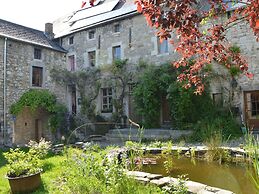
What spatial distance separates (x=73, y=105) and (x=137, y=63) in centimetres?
516

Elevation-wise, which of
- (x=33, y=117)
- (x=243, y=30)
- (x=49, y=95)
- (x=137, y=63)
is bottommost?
(x=33, y=117)

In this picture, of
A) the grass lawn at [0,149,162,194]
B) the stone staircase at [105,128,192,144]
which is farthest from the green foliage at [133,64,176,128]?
the grass lawn at [0,149,162,194]

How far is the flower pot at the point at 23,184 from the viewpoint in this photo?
13.2ft

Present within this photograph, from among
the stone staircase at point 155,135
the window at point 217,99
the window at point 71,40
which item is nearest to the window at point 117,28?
the window at point 71,40

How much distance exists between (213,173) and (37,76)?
11662mm

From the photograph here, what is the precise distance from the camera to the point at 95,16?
15461 mm

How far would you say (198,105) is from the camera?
10336mm

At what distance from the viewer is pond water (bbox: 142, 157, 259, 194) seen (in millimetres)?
3669

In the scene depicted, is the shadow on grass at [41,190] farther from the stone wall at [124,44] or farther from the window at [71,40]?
the window at [71,40]

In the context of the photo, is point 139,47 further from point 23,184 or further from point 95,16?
point 23,184

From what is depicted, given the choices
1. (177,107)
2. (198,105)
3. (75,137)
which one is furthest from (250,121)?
(75,137)

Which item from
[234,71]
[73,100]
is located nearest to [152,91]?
[234,71]

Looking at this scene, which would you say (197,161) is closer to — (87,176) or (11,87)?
(87,176)

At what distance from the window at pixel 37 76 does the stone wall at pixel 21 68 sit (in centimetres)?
19
